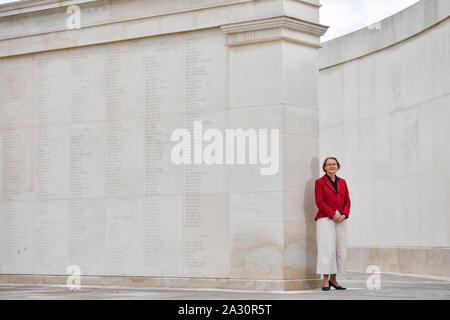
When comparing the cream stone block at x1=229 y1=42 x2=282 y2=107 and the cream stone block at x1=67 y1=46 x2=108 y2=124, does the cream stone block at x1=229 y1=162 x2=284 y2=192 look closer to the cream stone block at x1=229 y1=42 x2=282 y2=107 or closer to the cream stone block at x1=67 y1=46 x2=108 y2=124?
the cream stone block at x1=229 y1=42 x2=282 y2=107

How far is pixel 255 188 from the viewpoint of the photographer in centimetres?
1303

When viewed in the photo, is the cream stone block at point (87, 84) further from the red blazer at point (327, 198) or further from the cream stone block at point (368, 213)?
the cream stone block at point (368, 213)

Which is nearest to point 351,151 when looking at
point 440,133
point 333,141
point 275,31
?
point 333,141

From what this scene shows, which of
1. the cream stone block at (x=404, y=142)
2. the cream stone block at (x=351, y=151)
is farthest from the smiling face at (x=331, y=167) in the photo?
the cream stone block at (x=351, y=151)

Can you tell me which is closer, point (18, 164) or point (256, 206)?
point (256, 206)

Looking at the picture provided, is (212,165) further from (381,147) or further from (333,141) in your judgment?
(333,141)

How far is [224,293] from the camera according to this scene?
12188mm

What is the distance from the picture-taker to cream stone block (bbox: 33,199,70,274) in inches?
583

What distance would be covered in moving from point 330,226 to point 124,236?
3.76 metres

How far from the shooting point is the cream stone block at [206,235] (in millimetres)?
13250

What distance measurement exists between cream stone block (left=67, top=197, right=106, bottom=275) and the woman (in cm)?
402
